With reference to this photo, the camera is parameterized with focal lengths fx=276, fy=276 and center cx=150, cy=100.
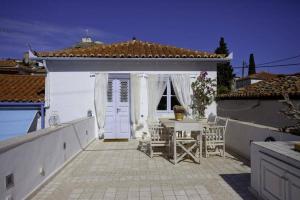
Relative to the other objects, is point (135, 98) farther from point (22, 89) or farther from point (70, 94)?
point (22, 89)

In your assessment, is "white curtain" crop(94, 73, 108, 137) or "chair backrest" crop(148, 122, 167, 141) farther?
"white curtain" crop(94, 73, 108, 137)

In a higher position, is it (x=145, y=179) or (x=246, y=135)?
(x=246, y=135)

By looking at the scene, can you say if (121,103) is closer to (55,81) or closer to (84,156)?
(55,81)

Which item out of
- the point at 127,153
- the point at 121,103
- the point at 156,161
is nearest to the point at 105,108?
the point at 121,103

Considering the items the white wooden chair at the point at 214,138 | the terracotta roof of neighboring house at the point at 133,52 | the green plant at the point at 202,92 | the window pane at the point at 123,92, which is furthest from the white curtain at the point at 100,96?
the white wooden chair at the point at 214,138

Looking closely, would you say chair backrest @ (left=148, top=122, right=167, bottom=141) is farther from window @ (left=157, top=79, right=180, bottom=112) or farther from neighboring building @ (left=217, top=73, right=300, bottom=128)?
neighboring building @ (left=217, top=73, right=300, bottom=128)

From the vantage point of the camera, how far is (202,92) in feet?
39.1

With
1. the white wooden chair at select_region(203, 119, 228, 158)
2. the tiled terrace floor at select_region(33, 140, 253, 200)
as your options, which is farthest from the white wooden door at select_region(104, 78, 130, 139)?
the white wooden chair at select_region(203, 119, 228, 158)

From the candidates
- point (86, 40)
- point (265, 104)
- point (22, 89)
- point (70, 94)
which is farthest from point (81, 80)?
point (86, 40)

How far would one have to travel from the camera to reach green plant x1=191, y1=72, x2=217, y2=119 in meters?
11.9

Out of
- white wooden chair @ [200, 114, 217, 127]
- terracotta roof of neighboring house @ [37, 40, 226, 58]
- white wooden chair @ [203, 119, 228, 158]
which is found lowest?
white wooden chair @ [203, 119, 228, 158]

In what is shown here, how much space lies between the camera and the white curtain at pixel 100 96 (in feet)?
38.4

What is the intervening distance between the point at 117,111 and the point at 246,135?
5.81m

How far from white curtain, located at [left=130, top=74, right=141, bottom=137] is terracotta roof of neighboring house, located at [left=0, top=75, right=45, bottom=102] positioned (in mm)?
4063
